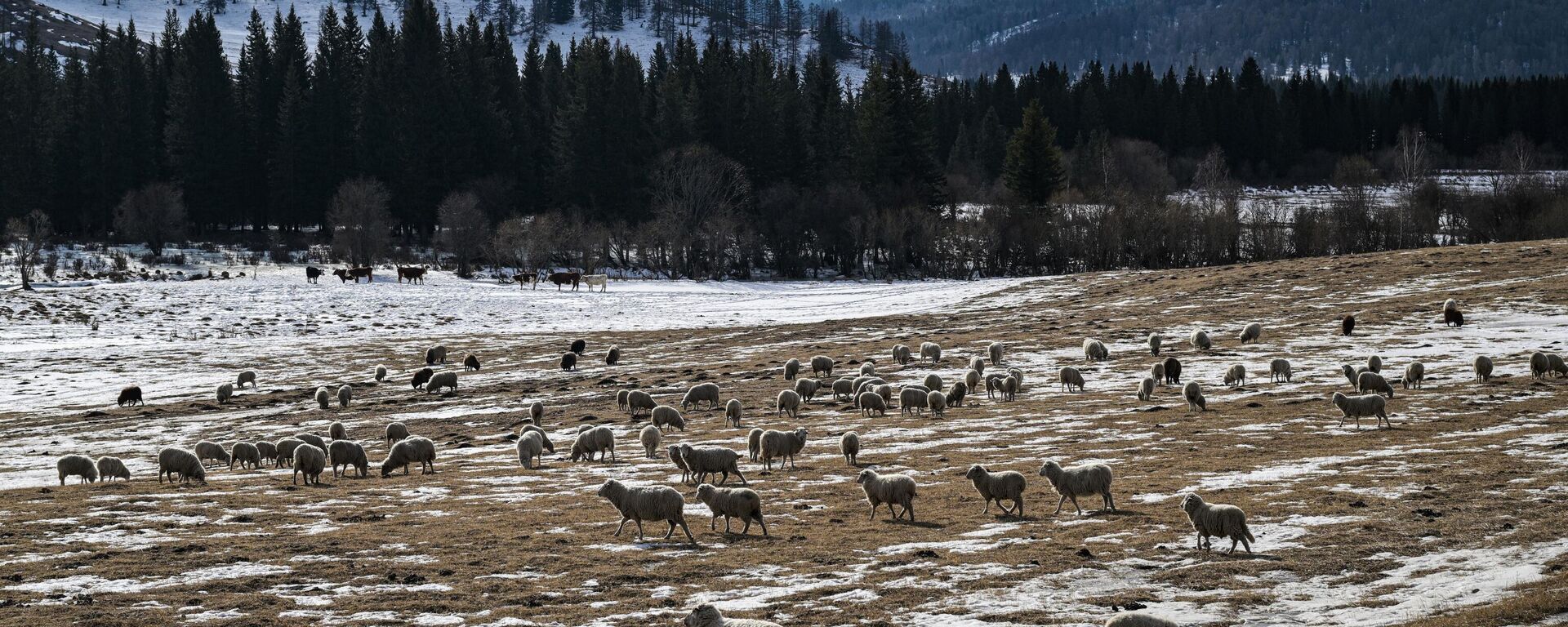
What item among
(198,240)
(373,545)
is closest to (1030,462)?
(373,545)

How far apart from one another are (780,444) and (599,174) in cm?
9026

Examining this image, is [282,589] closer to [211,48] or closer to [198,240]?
[198,240]

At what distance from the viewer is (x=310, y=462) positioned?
2070cm

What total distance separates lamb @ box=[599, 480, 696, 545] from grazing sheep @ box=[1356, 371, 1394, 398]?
17.1m

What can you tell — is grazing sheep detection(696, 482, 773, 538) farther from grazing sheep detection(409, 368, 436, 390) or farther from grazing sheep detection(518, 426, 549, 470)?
grazing sheep detection(409, 368, 436, 390)

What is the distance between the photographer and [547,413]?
31.1 metres

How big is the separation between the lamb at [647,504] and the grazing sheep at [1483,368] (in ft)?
67.7

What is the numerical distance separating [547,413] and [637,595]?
1917 centimetres

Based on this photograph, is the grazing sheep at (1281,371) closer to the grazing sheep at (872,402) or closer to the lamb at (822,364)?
the grazing sheep at (872,402)

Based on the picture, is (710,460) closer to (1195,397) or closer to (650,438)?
(650,438)

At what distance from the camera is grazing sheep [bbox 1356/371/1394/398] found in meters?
25.3

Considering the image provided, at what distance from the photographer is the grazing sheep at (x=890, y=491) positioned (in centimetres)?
1623

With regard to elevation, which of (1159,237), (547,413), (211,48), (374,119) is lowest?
(547,413)

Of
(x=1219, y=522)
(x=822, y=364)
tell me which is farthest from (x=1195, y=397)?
(x=1219, y=522)
